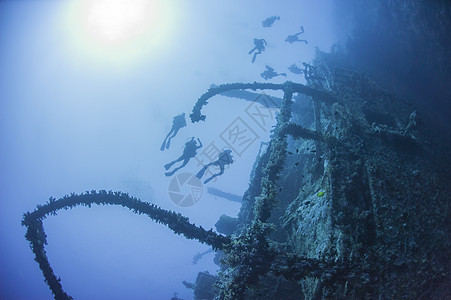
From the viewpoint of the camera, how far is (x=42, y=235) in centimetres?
673

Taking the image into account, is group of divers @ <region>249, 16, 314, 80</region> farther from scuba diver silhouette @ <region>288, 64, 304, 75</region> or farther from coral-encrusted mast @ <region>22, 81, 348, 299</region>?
coral-encrusted mast @ <region>22, 81, 348, 299</region>

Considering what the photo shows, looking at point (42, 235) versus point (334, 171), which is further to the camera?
Answer: point (42, 235)

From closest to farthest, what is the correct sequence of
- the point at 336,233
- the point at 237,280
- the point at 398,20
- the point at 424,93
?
1. the point at 237,280
2. the point at 336,233
3. the point at 424,93
4. the point at 398,20

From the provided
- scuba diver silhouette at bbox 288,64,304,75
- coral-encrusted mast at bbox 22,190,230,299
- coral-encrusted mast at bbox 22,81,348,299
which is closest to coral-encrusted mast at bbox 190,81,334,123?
coral-encrusted mast at bbox 22,81,348,299

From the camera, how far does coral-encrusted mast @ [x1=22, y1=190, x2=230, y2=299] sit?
5.40m

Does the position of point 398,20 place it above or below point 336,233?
above

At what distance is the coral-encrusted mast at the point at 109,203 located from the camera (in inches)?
213

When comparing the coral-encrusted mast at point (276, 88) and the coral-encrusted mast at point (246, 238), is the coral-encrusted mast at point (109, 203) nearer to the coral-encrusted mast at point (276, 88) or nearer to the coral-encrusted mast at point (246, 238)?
the coral-encrusted mast at point (246, 238)

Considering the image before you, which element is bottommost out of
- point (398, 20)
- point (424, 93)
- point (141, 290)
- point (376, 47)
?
point (141, 290)

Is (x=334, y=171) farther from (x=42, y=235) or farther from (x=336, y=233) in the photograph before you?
(x=42, y=235)

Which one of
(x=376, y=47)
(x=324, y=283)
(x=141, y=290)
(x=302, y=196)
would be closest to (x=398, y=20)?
(x=376, y=47)

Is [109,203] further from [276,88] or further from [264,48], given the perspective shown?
[264,48]

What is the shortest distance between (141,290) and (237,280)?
109704 mm

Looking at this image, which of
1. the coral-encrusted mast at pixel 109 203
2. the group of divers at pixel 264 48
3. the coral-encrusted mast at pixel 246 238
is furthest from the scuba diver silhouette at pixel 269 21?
the coral-encrusted mast at pixel 109 203
